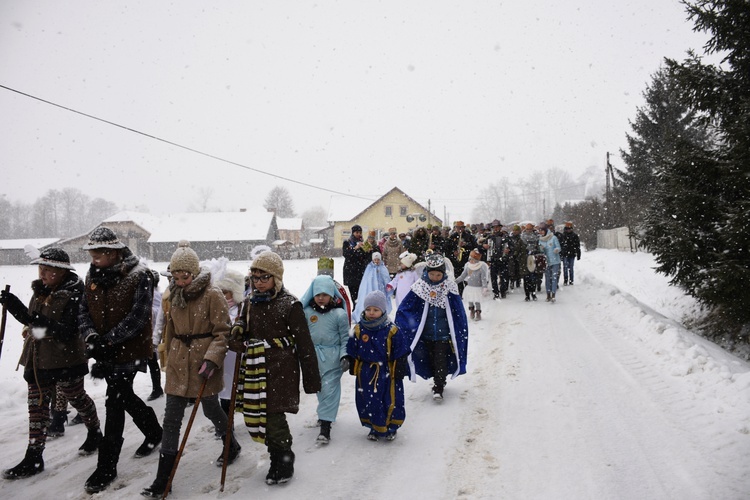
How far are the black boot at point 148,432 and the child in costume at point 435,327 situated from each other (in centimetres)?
288

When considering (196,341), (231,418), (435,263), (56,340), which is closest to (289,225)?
(435,263)

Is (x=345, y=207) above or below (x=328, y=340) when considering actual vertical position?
above

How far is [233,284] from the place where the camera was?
575 centimetres

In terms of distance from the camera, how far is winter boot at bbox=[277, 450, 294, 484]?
12.3 feet

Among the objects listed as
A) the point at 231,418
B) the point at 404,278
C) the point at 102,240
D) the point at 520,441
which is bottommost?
the point at 520,441

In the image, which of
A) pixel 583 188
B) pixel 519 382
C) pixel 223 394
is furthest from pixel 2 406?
pixel 583 188

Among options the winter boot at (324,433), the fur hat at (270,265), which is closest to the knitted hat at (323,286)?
the fur hat at (270,265)

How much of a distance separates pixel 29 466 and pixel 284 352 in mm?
2657

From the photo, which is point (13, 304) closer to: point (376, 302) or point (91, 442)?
point (91, 442)

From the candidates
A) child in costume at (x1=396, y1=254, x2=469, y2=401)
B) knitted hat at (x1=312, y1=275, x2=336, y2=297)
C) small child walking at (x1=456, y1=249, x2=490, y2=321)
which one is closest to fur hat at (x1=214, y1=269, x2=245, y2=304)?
knitted hat at (x1=312, y1=275, x2=336, y2=297)

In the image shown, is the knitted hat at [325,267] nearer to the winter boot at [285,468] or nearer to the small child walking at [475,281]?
the winter boot at [285,468]

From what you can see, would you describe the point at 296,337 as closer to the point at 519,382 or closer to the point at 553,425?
the point at 553,425

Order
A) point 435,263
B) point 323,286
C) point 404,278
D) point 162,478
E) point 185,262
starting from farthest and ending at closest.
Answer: point 404,278 → point 435,263 → point 323,286 → point 185,262 → point 162,478

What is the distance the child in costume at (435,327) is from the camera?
18.4 ft
